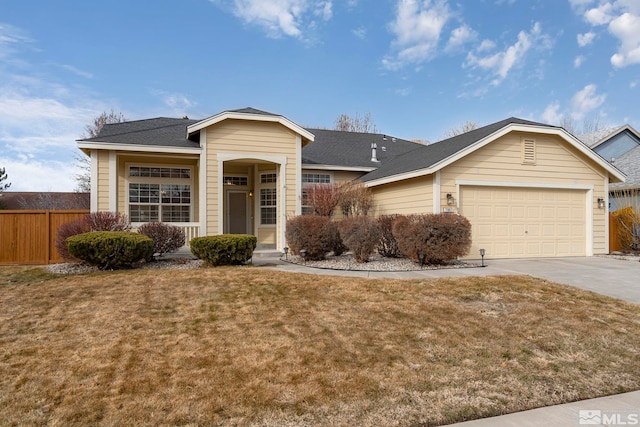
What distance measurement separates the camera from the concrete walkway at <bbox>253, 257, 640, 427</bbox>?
3096mm

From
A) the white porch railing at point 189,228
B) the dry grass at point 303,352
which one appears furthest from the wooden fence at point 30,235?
the dry grass at point 303,352

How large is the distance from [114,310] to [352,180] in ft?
38.2

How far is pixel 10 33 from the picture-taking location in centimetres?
1190

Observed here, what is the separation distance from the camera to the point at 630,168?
1925 centimetres

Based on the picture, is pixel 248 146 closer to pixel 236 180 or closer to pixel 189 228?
pixel 236 180

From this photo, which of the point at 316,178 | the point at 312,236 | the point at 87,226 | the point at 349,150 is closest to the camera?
the point at 87,226

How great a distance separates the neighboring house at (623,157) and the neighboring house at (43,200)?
32.7 meters

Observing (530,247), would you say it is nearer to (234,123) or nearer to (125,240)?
(234,123)

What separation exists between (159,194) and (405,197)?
870 cm

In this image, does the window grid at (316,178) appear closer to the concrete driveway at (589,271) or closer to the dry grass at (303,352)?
the concrete driveway at (589,271)

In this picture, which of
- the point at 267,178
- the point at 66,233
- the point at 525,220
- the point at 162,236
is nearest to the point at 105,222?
the point at 66,233

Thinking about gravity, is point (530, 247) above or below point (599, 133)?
below

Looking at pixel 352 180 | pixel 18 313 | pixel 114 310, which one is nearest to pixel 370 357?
pixel 114 310

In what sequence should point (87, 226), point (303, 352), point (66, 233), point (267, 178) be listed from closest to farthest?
point (303, 352) < point (66, 233) < point (87, 226) < point (267, 178)
